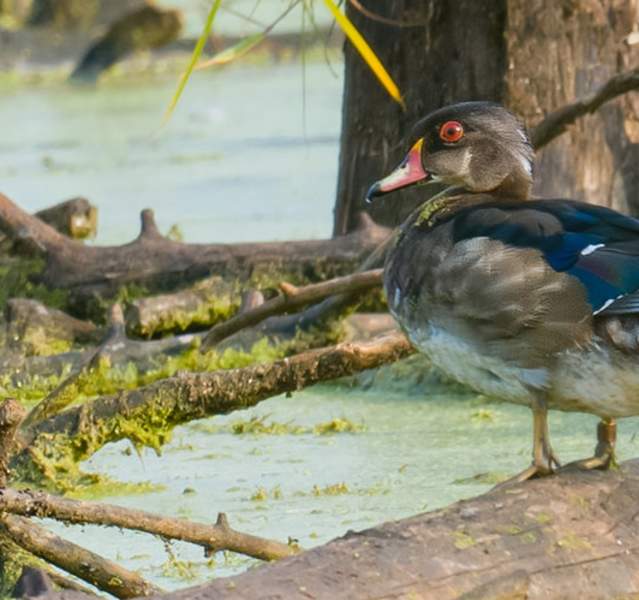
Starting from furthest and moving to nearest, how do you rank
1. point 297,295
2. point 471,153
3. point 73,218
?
point 73,218 < point 297,295 < point 471,153

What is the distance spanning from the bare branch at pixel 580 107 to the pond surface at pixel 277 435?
28.7 inches

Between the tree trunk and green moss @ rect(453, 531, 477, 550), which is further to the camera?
the tree trunk

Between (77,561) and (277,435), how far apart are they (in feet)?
5.56

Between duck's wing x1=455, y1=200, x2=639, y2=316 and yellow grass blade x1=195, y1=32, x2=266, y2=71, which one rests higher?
yellow grass blade x1=195, y1=32, x2=266, y2=71

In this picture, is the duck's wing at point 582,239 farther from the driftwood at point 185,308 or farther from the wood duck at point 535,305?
the driftwood at point 185,308

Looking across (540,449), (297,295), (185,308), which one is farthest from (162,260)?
(540,449)

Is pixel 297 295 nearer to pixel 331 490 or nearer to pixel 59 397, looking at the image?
pixel 331 490

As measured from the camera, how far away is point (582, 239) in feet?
9.54

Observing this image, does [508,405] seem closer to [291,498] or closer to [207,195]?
[291,498]

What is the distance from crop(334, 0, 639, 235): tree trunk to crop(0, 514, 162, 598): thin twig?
2.50 meters

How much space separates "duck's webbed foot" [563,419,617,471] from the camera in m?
2.81

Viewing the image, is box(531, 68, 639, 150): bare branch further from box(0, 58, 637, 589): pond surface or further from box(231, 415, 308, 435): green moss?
box(231, 415, 308, 435): green moss

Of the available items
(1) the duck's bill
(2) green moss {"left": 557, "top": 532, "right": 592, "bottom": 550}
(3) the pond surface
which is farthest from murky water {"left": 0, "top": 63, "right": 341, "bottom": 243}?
(2) green moss {"left": 557, "top": 532, "right": 592, "bottom": 550}

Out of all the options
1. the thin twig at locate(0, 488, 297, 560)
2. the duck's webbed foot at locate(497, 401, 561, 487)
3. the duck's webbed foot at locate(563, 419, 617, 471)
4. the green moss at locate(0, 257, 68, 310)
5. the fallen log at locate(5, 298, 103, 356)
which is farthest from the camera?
the green moss at locate(0, 257, 68, 310)
